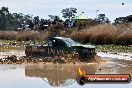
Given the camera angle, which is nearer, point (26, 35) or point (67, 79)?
point (67, 79)

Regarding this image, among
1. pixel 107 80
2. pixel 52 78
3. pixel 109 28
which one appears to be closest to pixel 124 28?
pixel 109 28

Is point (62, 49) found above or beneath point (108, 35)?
above

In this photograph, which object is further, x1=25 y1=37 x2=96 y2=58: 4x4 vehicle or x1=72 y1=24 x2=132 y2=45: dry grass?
x1=72 y1=24 x2=132 y2=45: dry grass

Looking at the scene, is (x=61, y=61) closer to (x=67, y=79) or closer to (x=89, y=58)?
(x=89, y=58)

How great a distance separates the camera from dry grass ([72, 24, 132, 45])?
52.5 metres

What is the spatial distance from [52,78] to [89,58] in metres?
9.88

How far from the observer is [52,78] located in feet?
66.0

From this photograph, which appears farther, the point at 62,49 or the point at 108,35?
the point at 108,35

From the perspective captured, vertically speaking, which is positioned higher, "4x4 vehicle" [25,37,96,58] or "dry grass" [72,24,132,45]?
"4x4 vehicle" [25,37,96,58]

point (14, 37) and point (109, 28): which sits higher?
point (109, 28)

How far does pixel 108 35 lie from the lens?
55.1 meters

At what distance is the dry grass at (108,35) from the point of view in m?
52.5

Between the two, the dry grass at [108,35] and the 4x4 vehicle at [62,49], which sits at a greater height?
the 4x4 vehicle at [62,49]

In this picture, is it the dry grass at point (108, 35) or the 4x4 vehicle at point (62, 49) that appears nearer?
the 4x4 vehicle at point (62, 49)
